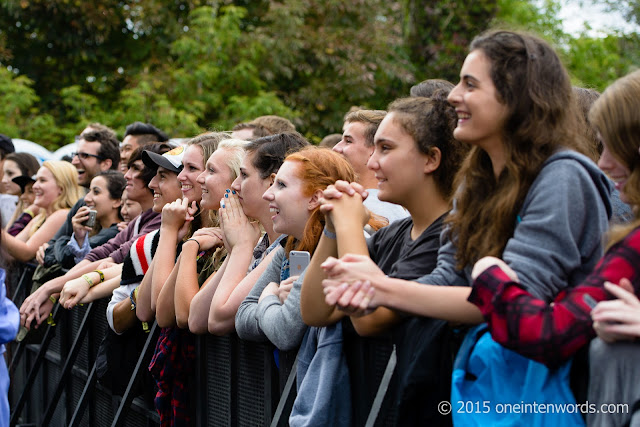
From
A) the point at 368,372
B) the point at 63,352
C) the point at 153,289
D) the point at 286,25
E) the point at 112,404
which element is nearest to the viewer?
the point at 368,372

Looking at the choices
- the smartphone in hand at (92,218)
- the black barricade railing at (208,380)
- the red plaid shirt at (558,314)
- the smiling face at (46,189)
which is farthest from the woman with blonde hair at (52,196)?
the red plaid shirt at (558,314)

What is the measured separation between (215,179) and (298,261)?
159 centimetres

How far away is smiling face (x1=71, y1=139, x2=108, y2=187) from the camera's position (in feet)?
28.5

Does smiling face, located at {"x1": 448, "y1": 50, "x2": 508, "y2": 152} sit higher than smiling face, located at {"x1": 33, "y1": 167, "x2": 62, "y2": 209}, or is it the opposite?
smiling face, located at {"x1": 448, "y1": 50, "x2": 508, "y2": 152}

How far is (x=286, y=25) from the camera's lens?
18.1 metres

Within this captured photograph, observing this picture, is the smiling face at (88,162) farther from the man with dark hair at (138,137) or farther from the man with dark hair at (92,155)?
the man with dark hair at (138,137)

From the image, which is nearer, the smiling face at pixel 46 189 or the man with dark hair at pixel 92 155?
the man with dark hair at pixel 92 155

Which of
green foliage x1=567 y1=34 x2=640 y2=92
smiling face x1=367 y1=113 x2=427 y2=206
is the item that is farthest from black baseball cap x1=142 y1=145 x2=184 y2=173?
green foliage x1=567 y1=34 x2=640 y2=92

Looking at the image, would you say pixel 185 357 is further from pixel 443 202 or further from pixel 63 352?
pixel 63 352

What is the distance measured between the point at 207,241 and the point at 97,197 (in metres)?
3.00

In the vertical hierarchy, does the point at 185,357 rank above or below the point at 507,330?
below

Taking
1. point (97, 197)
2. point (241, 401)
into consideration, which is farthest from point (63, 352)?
point (241, 401)

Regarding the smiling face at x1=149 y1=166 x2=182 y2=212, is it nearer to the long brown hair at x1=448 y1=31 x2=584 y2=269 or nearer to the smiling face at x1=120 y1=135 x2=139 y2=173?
the smiling face at x1=120 y1=135 x2=139 y2=173

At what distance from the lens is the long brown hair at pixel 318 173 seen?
159 inches
